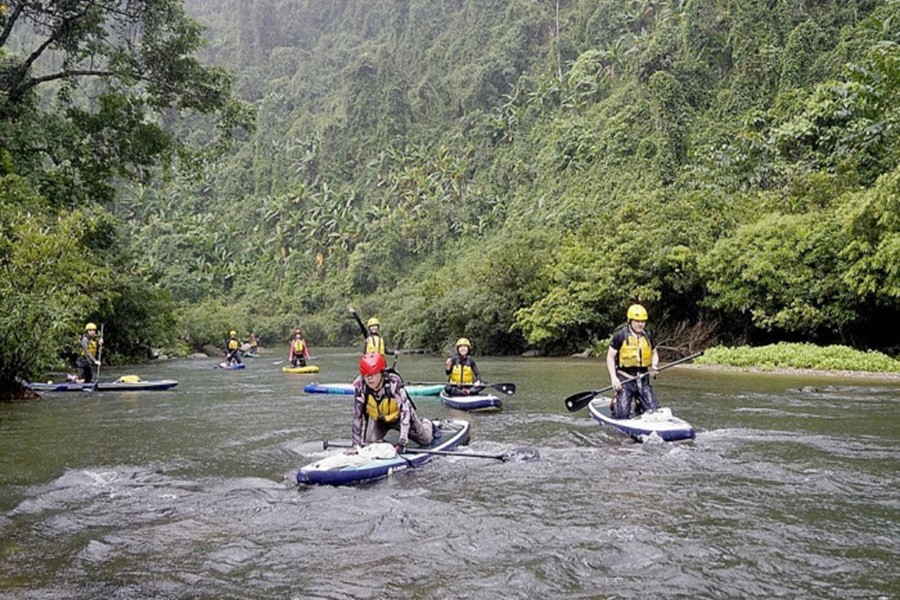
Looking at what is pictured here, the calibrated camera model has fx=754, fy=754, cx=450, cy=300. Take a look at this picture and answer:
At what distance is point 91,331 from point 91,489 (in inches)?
474

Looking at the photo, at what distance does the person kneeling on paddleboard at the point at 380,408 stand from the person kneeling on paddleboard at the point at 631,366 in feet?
9.92

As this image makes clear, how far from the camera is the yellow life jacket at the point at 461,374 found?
1352 centimetres

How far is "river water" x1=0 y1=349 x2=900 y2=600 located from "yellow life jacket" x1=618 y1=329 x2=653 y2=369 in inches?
45.2

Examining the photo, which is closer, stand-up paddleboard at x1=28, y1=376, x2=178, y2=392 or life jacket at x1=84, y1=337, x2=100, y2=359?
stand-up paddleboard at x1=28, y1=376, x2=178, y2=392

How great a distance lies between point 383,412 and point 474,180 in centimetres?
6046

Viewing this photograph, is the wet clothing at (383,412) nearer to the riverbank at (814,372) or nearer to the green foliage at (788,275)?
the riverbank at (814,372)

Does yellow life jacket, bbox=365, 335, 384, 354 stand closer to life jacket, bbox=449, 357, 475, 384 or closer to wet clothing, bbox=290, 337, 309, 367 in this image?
life jacket, bbox=449, 357, 475, 384

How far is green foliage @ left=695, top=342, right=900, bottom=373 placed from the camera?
18172 millimetres

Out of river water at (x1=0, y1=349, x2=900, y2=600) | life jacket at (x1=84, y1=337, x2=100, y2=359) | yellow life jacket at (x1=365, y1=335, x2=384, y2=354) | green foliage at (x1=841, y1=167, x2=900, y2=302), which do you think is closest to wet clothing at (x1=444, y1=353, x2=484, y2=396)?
yellow life jacket at (x1=365, y1=335, x2=384, y2=354)

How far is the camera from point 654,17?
62.3m

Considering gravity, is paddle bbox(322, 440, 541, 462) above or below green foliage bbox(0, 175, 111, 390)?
below

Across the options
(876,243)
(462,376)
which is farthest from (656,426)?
(876,243)

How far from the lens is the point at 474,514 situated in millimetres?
6227

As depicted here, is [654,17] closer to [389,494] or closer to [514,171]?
[514,171]
